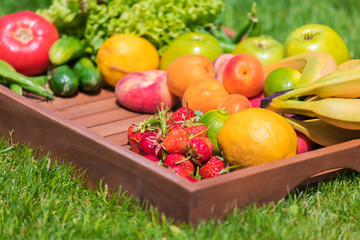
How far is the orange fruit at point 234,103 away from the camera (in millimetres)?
2338

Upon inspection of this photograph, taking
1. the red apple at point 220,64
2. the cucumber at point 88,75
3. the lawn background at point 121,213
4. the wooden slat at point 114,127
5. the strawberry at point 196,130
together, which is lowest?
the wooden slat at point 114,127

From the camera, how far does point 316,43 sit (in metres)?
2.74

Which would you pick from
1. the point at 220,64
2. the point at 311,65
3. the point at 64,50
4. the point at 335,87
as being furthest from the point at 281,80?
the point at 64,50

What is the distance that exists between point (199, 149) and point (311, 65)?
72 cm

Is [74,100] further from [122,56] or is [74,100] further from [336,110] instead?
[336,110]

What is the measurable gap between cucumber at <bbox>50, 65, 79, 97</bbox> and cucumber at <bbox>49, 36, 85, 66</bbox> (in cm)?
7

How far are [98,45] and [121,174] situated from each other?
4.90 ft

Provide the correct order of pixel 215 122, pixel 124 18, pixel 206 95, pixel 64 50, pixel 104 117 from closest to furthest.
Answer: pixel 215 122, pixel 206 95, pixel 104 117, pixel 64 50, pixel 124 18

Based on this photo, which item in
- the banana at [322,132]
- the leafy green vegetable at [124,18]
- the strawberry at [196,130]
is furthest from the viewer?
the leafy green vegetable at [124,18]

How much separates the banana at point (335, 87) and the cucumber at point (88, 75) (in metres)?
1.30

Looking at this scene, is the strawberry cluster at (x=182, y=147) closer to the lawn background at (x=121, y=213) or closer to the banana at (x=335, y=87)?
the lawn background at (x=121, y=213)

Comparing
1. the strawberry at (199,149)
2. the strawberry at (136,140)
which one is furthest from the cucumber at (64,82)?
the strawberry at (199,149)

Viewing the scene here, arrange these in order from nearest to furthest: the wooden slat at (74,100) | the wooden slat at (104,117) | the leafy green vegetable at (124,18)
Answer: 1. the wooden slat at (104,117)
2. the wooden slat at (74,100)
3. the leafy green vegetable at (124,18)

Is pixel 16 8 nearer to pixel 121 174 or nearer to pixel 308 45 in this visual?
pixel 308 45
